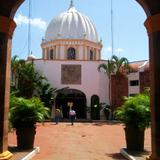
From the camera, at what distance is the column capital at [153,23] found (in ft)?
31.1

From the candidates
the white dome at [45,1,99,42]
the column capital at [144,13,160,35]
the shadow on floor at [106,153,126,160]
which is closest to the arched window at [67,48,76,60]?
the white dome at [45,1,99,42]

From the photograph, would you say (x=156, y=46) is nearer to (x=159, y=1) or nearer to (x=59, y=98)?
(x=159, y=1)

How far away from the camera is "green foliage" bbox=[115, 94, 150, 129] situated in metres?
13.6

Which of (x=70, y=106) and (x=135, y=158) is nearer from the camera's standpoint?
(x=135, y=158)

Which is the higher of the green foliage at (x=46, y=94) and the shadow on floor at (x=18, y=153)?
the green foliage at (x=46, y=94)

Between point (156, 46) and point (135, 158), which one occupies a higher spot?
point (156, 46)

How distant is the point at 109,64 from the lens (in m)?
41.1

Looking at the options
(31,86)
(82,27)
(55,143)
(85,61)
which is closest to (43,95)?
(31,86)

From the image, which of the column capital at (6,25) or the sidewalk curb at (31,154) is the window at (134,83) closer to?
the sidewalk curb at (31,154)

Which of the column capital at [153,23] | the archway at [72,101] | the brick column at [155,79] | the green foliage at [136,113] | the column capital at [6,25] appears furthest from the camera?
the archway at [72,101]

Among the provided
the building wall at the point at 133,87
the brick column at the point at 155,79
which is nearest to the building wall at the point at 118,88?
the building wall at the point at 133,87

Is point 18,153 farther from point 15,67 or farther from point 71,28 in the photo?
point 71,28

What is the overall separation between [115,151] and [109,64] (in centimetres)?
2724

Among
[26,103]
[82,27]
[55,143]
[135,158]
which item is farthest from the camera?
[82,27]
